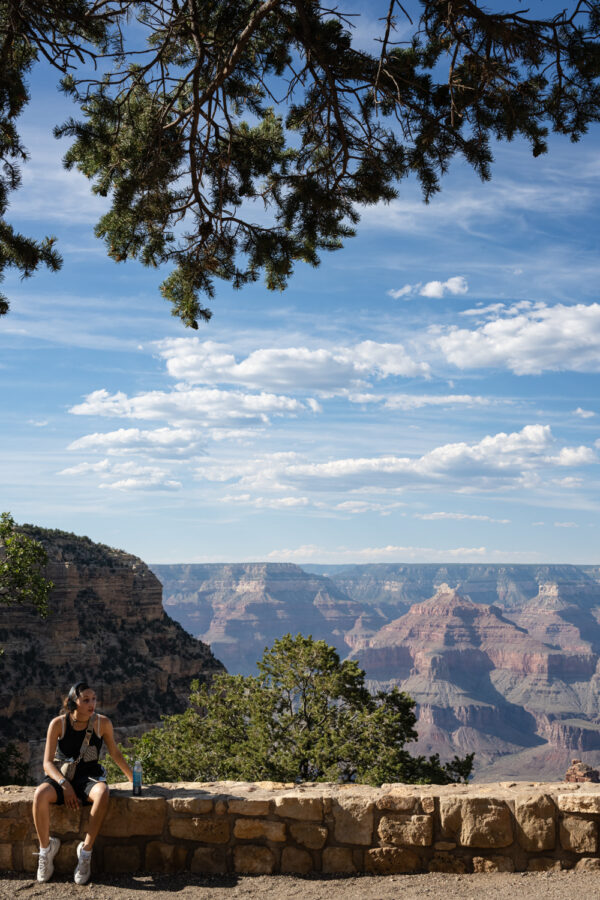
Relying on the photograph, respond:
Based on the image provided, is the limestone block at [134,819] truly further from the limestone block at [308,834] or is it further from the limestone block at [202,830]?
the limestone block at [308,834]

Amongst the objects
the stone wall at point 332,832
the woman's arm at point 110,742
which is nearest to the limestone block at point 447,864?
the stone wall at point 332,832

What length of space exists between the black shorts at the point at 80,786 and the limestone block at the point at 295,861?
4.70 feet

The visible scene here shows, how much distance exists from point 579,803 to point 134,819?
3.14 meters

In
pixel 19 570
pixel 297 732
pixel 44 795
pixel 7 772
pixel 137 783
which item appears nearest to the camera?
pixel 44 795

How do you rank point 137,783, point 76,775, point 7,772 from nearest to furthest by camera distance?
point 76,775
point 137,783
point 7,772

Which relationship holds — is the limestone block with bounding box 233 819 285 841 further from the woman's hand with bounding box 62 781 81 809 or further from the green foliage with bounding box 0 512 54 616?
the green foliage with bounding box 0 512 54 616

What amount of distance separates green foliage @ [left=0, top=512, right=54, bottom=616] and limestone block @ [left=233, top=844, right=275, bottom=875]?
10148mm

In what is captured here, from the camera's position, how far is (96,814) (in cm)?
521

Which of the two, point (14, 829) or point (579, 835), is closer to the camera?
point (579, 835)

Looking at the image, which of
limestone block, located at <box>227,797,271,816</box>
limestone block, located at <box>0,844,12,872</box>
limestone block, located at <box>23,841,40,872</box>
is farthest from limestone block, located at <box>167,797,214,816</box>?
limestone block, located at <box>0,844,12,872</box>

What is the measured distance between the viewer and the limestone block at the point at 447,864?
17.3 ft

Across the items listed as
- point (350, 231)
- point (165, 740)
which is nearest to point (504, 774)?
point (165, 740)

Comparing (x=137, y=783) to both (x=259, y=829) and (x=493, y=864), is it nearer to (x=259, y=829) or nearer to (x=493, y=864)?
(x=259, y=829)

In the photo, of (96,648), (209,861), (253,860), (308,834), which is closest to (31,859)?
(209,861)
